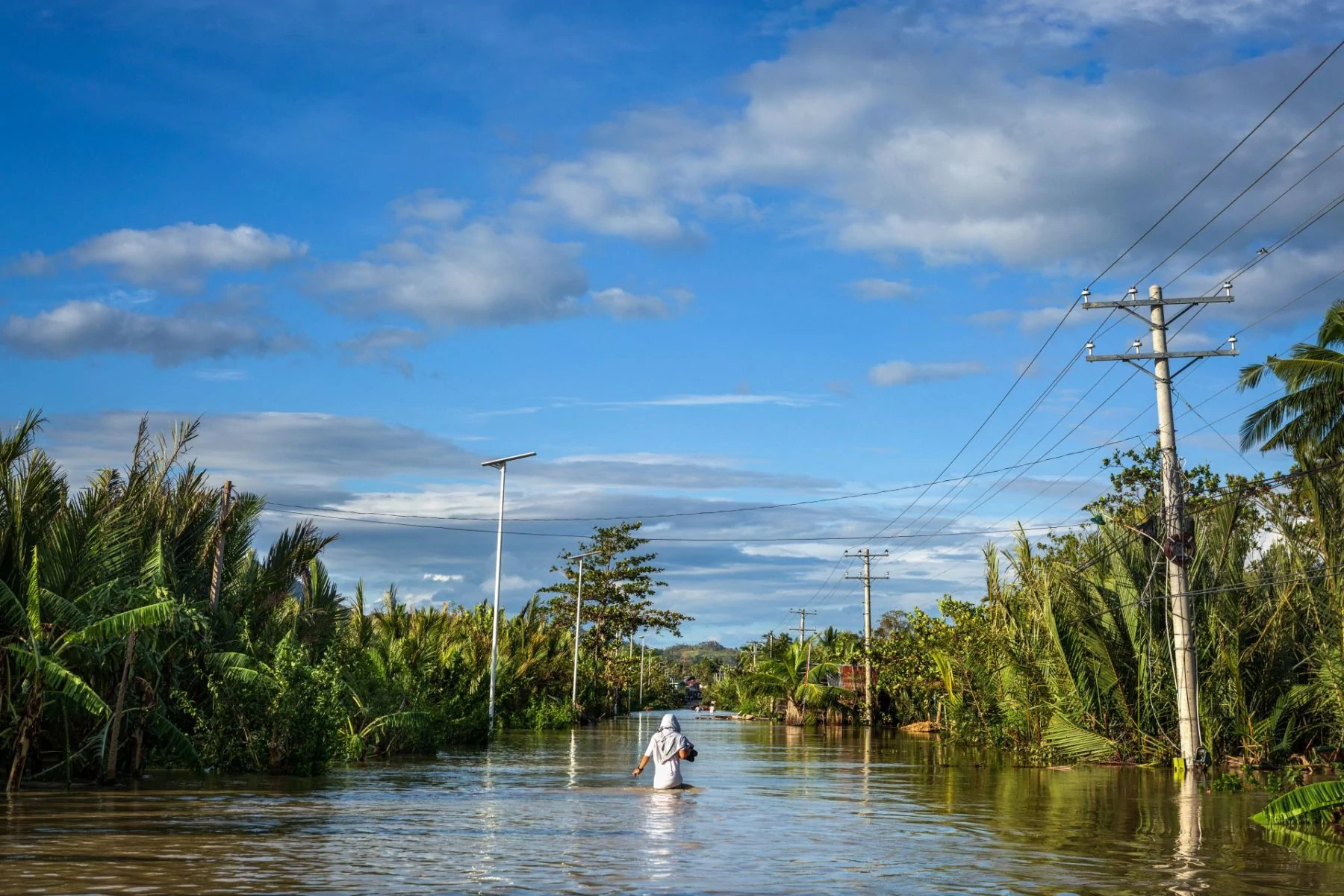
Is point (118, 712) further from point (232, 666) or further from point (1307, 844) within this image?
point (1307, 844)

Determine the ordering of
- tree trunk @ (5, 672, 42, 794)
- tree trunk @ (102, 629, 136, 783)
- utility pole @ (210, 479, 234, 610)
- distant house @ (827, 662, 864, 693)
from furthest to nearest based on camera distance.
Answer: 1. distant house @ (827, 662, 864, 693)
2. utility pole @ (210, 479, 234, 610)
3. tree trunk @ (102, 629, 136, 783)
4. tree trunk @ (5, 672, 42, 794)

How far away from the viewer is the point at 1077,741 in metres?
28.0

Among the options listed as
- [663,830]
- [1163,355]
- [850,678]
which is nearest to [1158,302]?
[1163,355]

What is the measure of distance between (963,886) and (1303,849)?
5.05 m

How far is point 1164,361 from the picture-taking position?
84.1ft

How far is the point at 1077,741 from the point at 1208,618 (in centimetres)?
417

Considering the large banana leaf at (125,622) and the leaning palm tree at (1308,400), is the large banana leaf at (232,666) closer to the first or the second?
the large banana leaf at (125,622)

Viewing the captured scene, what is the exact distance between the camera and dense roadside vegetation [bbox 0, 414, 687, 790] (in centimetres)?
1716

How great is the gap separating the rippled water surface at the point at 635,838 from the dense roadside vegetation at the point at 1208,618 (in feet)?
11.8

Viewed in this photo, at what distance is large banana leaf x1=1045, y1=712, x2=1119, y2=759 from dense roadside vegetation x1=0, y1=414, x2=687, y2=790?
14.5 meters

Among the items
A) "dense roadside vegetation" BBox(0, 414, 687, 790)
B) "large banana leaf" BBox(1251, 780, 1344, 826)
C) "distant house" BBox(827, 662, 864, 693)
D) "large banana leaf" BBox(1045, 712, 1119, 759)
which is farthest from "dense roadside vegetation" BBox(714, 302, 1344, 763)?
"distant house" BBox(827, 662, 864, 693)

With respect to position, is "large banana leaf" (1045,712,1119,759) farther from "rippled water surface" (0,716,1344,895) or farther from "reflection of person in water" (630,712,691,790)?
"reflection of person in water" (630,712,691,790)

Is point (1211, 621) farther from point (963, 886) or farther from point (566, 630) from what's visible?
point (566, 630)

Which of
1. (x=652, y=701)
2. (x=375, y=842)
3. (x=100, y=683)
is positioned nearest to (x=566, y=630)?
(x=100, y=683)
